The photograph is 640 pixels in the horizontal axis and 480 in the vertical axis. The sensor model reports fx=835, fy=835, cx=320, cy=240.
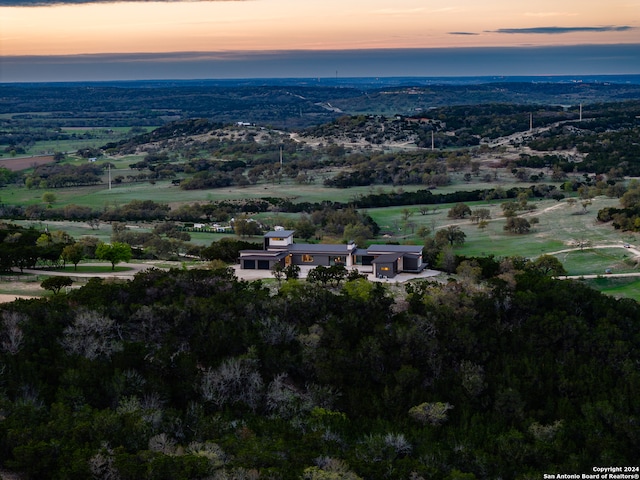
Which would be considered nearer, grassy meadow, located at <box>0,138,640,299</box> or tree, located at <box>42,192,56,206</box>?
grassy meadow, located at <box>0,138,640,299</box>

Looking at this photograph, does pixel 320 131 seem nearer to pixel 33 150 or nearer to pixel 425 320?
pixel 33 150

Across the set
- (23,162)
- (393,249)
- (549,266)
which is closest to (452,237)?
(549,266)

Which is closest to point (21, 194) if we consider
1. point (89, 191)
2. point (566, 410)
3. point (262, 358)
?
point (89, 191)

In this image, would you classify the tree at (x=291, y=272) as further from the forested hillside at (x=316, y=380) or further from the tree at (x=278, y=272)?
the forested hillside at (x=316, y=380)

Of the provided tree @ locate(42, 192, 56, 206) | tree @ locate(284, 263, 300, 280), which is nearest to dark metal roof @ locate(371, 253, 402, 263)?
tree @ locate(284, 263, 300, 280)

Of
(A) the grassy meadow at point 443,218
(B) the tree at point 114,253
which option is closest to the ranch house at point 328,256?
(B) the tree at point 114,253

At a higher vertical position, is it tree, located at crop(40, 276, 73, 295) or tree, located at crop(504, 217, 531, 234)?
tree, located at crop(40, 276, 73, 295)

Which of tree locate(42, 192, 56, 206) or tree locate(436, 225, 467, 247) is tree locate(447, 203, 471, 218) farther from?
tree locate(42, 192, 56, 206)

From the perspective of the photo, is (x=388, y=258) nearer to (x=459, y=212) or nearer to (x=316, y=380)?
(x=316, y=380)
